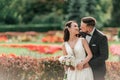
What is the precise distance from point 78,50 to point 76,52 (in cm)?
7

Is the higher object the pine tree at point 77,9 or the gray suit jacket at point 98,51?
the gray suit jacket at point 98,51

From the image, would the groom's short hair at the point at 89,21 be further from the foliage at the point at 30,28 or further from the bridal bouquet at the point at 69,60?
the foliage at the point at 30,28

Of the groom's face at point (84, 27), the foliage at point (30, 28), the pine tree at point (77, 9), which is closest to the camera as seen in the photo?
the groom's face at point (84, 27)

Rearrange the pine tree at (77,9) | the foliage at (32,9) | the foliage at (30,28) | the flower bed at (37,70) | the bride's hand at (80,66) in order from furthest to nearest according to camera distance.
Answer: the foliage at (32,9) → the foliage at (30,28) → the pine tree at (77,9) → the flower bed at (37,70) → the bride's hand at (80,66)

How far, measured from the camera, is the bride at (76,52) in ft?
29.1

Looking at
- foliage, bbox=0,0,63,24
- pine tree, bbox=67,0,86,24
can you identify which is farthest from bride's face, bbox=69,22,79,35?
foliage, bbox=0,0,63,24

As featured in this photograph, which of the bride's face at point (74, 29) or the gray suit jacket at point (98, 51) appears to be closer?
the gray suit jacket at point (98, 51)

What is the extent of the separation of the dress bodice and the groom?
178 mm

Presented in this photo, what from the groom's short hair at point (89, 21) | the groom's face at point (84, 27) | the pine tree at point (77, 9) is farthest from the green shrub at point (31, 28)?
the groom's short hair at point (89, 21)

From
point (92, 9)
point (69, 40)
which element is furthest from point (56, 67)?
point (92, 9)

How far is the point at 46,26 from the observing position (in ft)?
159

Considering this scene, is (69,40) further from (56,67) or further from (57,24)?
(57,24)

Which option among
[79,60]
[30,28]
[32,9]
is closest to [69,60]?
[79,60]

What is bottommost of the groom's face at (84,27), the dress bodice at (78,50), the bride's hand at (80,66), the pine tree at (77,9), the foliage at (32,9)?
the foliage at (32,9)
